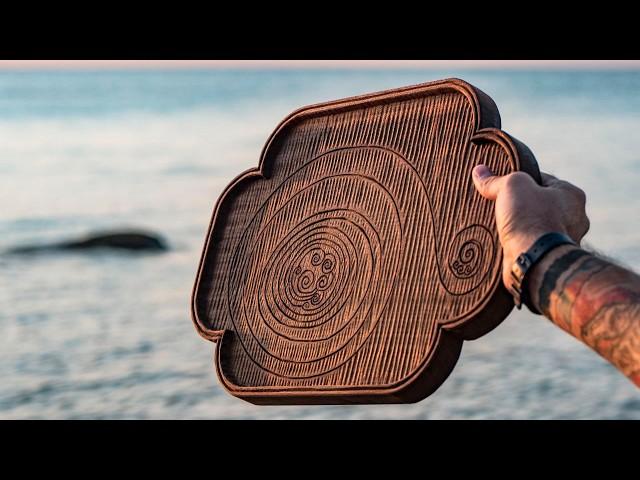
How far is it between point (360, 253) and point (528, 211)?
1.05 ft

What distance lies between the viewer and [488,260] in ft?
Result: 3.91

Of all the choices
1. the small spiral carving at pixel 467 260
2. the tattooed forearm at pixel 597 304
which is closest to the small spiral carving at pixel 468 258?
the small spiral carving at pixel 467 260

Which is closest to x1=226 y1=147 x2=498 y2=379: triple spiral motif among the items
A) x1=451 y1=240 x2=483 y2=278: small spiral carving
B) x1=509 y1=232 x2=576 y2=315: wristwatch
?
x1=451 y1=240 x2=483 y2=278: small spiral carving

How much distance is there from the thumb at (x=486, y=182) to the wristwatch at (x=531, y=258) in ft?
0.34

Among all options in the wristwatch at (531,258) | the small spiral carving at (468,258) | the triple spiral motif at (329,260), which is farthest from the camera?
the triple spiral motif at (329,260)

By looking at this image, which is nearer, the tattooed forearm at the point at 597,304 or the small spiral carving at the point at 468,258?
the tattooed forearm at the point at 597,304

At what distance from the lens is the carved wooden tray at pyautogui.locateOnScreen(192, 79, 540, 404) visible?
1.22m

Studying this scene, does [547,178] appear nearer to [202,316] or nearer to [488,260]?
[488,260]

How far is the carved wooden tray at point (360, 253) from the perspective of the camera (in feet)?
4.01

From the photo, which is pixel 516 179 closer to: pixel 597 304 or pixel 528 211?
pixel 528 211

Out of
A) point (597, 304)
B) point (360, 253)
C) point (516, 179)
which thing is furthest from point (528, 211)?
point (360, 253)

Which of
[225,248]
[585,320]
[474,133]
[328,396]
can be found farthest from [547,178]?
[225,248]

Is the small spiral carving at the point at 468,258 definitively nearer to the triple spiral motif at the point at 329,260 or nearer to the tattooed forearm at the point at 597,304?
the triple spiral motif at the point at 329,260

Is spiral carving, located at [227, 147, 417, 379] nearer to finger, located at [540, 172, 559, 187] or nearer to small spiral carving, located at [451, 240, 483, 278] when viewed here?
small spiral carving, located at [451, 240, 483, 278]
